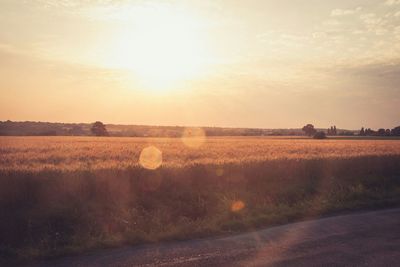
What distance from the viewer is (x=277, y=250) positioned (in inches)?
363

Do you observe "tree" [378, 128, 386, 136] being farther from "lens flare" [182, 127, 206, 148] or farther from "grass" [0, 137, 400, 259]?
"grass" [0, 137, 400, 259]

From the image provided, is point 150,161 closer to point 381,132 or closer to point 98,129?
point 98,129

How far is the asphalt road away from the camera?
27.6ft

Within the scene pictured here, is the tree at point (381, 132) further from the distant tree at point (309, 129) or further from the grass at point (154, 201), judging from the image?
the grass at point (154, 201)

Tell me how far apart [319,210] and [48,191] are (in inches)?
339

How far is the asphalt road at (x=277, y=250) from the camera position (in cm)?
840

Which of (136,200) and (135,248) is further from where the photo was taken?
(136,200)

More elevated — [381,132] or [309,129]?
[309,129]

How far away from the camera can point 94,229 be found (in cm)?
1190

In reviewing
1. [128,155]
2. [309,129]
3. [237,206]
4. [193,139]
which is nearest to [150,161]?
[128,155]

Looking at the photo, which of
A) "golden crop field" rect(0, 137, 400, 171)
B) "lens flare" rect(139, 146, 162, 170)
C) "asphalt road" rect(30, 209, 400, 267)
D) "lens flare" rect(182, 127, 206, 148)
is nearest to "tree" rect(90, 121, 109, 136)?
"lens flare" rect(182, 127, 206, 148)

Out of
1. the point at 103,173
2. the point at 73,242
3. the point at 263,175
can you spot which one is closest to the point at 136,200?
the point at 103,173

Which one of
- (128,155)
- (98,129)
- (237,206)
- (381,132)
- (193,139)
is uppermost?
(98,129)

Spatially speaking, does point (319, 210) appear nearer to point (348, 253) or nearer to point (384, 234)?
point (384, 234)
